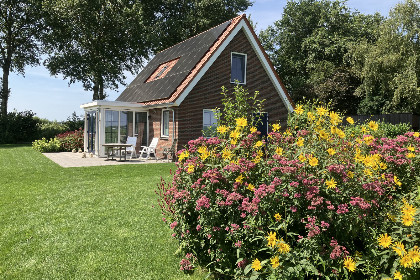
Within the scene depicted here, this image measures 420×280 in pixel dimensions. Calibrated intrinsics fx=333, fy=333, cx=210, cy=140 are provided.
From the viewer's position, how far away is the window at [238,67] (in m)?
18.2

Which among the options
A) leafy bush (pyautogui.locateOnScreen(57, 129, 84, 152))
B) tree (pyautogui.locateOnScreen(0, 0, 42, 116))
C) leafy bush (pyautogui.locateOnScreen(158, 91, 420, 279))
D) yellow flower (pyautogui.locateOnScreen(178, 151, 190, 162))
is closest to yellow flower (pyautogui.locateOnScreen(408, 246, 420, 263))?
leafy bush (pyautogui.locateOnScreen(158, 91, 420, 279))

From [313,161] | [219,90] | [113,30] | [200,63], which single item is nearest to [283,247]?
[313,161]

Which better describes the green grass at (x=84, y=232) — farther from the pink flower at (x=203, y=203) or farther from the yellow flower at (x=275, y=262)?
the yellow flower at (x=275, y=262)

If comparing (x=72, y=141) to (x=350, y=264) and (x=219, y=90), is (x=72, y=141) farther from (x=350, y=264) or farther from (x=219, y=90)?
(x=350, y=264)

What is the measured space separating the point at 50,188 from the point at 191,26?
27.7m

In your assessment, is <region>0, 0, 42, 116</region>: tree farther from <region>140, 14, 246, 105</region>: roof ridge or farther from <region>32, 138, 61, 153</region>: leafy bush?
<region>140, 14, 246, 105</region>: roof ridge

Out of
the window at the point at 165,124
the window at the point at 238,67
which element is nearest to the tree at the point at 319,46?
the window at the point at 238,67

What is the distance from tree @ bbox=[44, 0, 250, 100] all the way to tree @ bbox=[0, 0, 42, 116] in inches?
87.7

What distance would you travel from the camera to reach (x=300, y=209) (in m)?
3.14

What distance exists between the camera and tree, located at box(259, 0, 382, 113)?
104ft

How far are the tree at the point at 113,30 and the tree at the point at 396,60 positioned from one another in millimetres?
14135

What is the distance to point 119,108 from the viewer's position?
1805 cm

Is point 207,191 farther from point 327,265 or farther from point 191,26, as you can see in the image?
point 191,26

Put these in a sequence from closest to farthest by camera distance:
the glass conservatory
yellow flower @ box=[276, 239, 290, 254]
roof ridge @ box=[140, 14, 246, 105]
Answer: yellow flower @ box=[276, 239, 290, 254], roof ridge @ box=[140, 14, 246, 105], the glass conservatory
